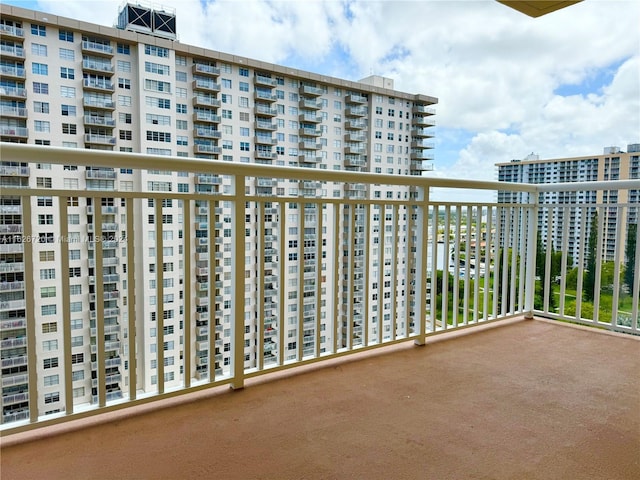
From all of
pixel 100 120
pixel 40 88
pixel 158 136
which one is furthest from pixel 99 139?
pixel 40 88

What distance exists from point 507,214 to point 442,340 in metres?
0.92

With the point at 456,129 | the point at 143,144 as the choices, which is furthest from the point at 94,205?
the point at 456,129

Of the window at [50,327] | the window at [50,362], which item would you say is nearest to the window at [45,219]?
the window at [50,327]

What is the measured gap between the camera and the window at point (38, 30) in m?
2.87

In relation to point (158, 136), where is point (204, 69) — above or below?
above

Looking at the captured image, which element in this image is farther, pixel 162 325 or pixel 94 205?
pixel 162 325

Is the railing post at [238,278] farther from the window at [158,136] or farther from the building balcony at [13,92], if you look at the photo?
the building balcony at [13,92]

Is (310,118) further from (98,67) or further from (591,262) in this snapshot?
(591,262)

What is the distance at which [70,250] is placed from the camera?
1293 mm

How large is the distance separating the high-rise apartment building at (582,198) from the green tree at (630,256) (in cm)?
3

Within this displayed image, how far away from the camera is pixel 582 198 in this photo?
252 cm

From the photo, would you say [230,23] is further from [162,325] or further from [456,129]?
[162,325]

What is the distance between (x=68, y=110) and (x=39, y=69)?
0.38 m

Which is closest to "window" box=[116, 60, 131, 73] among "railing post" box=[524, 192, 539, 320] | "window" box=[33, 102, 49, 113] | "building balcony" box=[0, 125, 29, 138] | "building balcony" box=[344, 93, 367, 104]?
"window" box=[33, 102, 49, 113]
